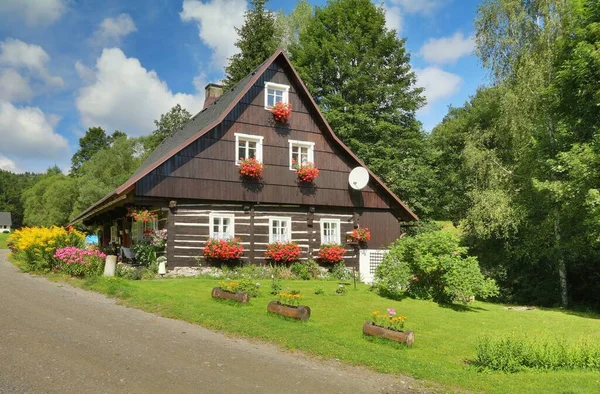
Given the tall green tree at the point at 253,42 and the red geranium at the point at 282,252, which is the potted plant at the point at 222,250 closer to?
the red geranium at the point at 282,252

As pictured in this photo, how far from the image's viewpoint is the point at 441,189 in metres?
33.0

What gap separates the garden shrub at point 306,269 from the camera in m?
18.8

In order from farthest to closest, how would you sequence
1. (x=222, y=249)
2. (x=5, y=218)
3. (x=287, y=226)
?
(x=5, y=218), (x=287, y=226), (x=222, y=249)

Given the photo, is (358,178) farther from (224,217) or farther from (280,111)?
(224,217)

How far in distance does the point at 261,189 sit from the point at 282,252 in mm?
2687

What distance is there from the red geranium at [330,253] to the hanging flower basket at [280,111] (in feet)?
18.7

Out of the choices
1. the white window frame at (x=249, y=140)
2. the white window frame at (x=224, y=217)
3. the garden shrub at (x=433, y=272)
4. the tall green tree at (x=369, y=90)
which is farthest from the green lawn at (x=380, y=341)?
the tall green tree at (x=369, y=90)

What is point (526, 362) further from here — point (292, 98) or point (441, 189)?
point (441, 189)

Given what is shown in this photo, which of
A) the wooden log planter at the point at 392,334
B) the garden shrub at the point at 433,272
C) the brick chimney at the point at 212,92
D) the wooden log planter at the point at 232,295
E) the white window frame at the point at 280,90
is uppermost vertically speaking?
the brick chimney at the point at 212,92

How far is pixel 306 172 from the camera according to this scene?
1956 centimetres

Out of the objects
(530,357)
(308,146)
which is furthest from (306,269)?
(530,357)

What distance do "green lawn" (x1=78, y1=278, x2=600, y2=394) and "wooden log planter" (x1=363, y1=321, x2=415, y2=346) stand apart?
15 centimetres

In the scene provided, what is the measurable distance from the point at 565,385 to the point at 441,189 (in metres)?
27.3

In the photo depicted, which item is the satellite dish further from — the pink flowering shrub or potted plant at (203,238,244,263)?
the pink flowering shrub
